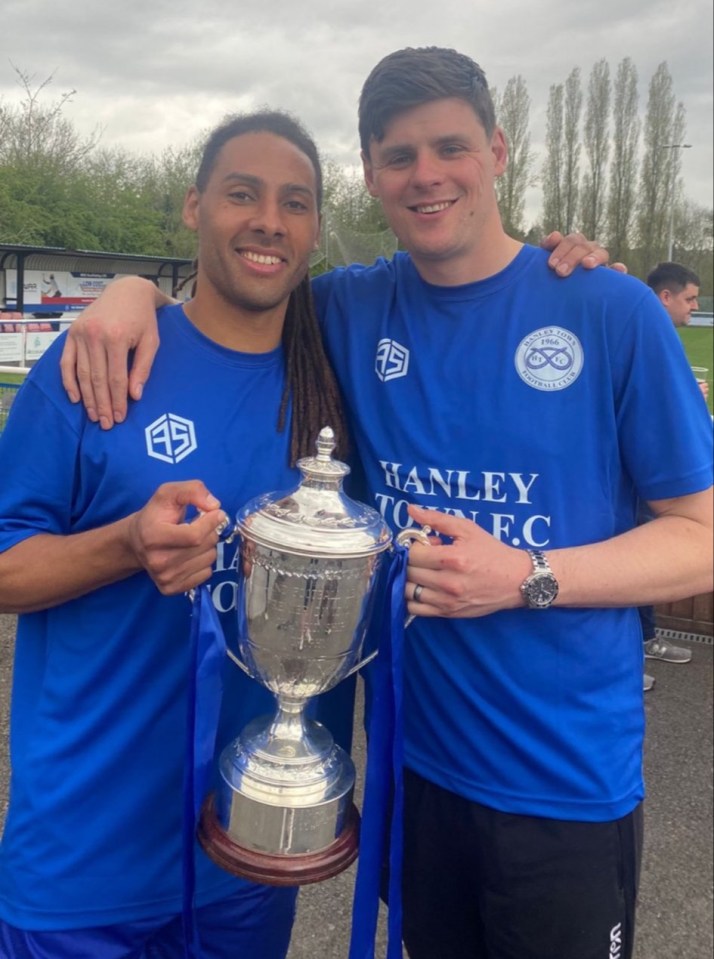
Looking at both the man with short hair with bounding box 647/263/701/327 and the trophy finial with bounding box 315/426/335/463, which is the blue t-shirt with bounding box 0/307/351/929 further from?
the man with short hair with bounding box 647/263/701/327

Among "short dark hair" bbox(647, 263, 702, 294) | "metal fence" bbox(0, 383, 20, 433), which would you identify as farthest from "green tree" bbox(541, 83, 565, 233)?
"metal fence" bbox(0, 383, 20, 433)

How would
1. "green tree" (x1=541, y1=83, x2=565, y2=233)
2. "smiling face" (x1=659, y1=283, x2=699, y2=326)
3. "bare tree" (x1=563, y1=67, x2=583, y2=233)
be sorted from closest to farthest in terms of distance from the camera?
"smiling face" (x1=659, y1=283, x2=699, y2=326)
"green tree" (x1=541, y1=83, x2=565, y2=233)
"bare tree" (x1=563, y1=67, x2=583, y2=233)

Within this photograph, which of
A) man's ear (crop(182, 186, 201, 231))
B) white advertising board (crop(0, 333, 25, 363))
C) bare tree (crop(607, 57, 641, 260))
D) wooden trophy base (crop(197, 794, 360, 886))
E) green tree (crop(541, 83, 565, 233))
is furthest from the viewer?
bare tree (crop(607, 57, 641, 260))

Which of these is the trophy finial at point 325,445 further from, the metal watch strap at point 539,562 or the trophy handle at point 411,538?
the metal watch strap at point 539,562

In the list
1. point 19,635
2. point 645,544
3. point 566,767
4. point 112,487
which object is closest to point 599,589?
point 645,544

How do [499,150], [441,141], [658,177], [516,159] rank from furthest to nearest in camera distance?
[658,177], [516,159], [499,150], [441,141]

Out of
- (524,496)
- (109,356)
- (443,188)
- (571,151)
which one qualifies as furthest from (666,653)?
(571,151)

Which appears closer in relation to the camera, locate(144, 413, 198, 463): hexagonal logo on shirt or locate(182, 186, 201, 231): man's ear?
locate(144, 413, 198, 463): hexagonal logo on shirt

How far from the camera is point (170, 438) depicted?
153 centimetres

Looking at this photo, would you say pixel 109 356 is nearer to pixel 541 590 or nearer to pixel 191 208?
pixel 191 208

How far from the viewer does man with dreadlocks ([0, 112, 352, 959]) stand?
1.49 metres

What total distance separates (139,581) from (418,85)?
1124 millimetres

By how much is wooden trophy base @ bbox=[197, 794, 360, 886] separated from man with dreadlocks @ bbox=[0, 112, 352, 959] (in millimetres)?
208

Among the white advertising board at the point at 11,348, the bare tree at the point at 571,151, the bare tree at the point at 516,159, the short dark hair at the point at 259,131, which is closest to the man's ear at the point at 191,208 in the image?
the short dark hair at the point at 259,131
